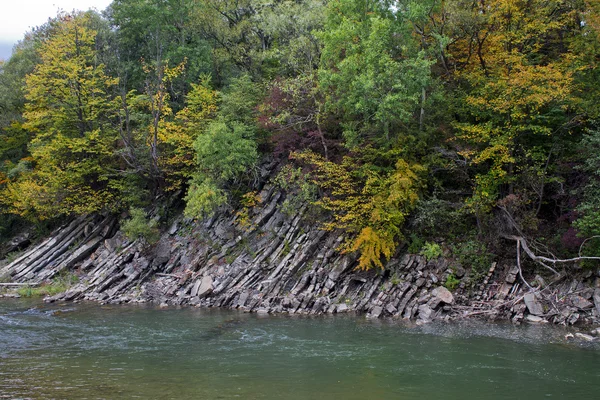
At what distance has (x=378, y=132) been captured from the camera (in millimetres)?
26188

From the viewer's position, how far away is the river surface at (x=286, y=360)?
1248 centimetres

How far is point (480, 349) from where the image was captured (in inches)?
626

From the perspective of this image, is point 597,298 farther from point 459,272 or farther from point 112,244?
point 112,244

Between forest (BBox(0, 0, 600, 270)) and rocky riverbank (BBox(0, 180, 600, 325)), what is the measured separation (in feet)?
3.51

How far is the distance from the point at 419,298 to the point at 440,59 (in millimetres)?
14485

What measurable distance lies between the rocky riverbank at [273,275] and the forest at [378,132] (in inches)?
42.1

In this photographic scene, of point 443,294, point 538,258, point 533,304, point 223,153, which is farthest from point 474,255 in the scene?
point 223,153

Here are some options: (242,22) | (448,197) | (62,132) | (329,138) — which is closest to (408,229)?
(448,197)

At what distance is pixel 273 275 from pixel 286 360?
398 inches

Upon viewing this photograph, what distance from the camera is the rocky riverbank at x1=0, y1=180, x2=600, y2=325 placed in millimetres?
20469

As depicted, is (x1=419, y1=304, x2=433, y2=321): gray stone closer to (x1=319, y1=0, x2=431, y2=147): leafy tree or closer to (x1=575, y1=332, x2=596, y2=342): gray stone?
(x1=575, y1=332, x2=596, y2=342): gray stone

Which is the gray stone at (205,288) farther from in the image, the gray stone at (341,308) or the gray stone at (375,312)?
the gray stone at (375,312)

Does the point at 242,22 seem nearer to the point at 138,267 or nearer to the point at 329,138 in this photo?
the point at 329,138

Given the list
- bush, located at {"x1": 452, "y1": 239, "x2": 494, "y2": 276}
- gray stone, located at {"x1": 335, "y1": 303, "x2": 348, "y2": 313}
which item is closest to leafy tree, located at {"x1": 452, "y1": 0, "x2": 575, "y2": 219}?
bush, located at {"x1": 452, "y1": 239, "x2": 494, "y2": 276}
